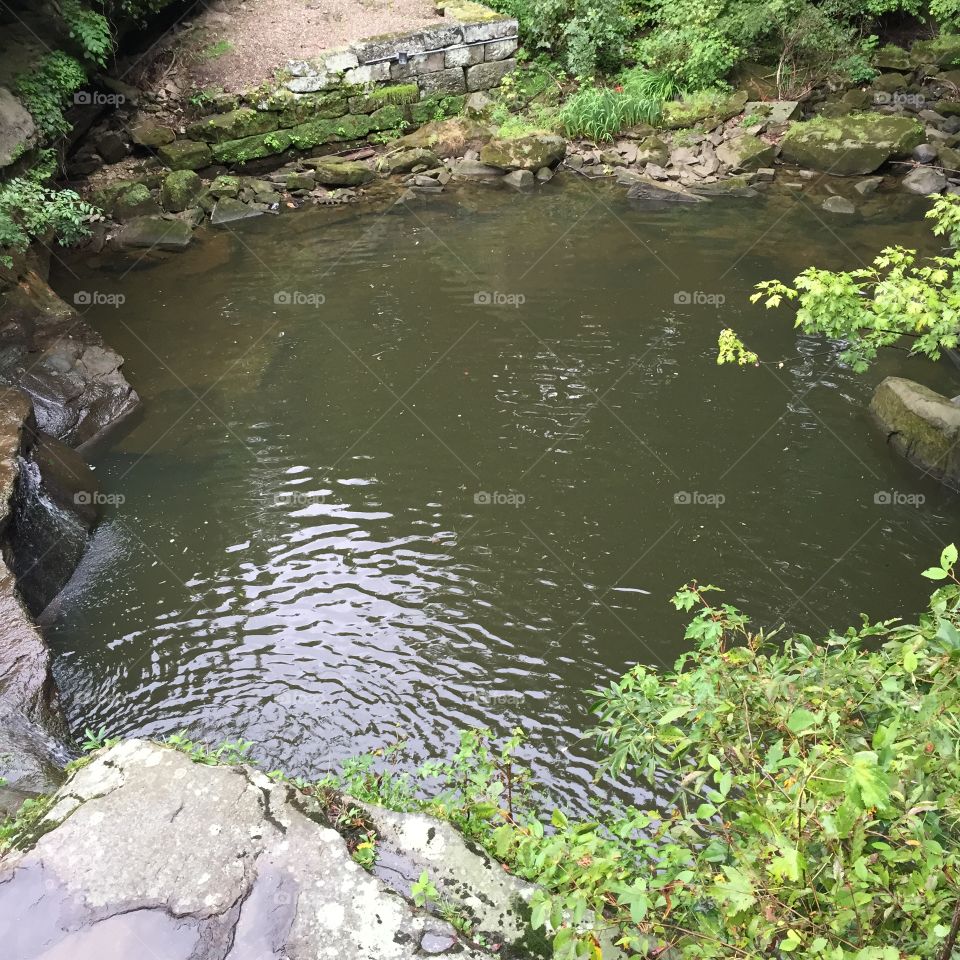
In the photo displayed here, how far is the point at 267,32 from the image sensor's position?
16.5m

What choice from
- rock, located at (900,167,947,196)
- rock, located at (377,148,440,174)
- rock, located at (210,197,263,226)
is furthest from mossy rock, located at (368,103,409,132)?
rock, located at (900,167,947,196)

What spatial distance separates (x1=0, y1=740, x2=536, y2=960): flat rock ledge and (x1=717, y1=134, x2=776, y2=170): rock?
47.3ft

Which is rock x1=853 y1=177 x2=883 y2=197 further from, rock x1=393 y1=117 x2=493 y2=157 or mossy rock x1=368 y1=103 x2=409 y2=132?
mossy rock x1=368 y1=103 x2=409 y2=132

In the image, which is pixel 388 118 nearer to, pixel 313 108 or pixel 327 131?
pixel 327 131

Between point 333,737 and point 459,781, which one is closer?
point 459,781

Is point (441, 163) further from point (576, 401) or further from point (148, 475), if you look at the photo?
point (148, 475)

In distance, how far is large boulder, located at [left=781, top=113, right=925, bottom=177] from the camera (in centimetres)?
1395

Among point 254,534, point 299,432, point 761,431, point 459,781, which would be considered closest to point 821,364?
point 761,431

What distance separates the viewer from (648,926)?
2.22 m

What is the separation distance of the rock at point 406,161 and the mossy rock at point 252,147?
1.84 m

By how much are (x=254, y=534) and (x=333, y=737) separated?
7.87ft

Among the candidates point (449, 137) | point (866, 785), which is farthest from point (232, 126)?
point (866, 785)

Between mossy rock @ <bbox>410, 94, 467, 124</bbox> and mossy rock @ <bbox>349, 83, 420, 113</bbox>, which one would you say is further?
Result: mossy rock @ <bbox>410, 94, 467, 124</bbox>

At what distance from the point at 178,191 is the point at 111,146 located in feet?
5.93
